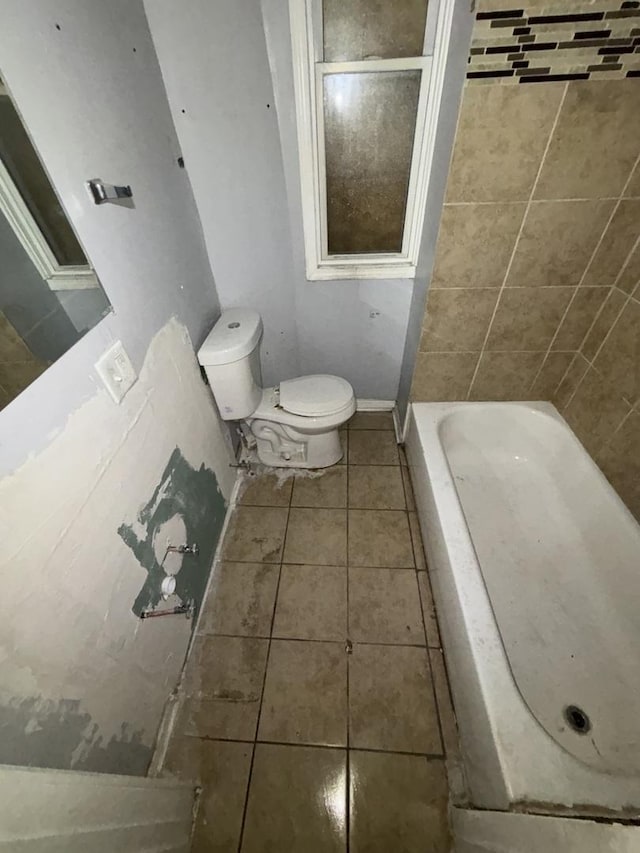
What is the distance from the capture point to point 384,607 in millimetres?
1290

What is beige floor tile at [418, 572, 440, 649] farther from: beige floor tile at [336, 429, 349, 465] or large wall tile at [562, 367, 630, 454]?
large wall tile at [562, 367, 630, 454]

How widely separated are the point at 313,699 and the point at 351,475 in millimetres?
955

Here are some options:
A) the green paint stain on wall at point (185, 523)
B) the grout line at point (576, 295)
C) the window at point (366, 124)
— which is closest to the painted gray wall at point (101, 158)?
the green paint stain on wall at point (185, 523)

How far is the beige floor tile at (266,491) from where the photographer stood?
1675 millimetres

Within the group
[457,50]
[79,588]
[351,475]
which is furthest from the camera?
[351,475]

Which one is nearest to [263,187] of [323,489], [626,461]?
[323,489]

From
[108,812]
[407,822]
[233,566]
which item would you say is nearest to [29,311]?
[108,812]

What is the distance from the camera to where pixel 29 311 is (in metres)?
0.66

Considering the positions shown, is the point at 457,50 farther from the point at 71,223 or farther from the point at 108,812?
the point at 108,812

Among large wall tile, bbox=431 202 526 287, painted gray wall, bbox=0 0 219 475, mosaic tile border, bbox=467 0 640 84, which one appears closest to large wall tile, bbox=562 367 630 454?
large wall tile, bbox=431 202 526 287

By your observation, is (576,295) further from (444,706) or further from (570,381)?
(444,706)

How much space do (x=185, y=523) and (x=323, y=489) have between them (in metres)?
0.73

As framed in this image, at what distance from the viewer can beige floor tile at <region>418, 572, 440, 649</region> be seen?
1.20m

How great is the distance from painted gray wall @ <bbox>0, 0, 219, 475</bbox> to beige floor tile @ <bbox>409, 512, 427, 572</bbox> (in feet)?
4.20
